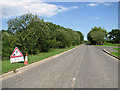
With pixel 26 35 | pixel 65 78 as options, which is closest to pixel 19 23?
pixel 26 35

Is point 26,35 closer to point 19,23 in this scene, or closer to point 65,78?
point 19,23

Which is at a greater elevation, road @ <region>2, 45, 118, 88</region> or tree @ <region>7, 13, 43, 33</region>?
tree @ <region>7, 13, 43, 33</region>

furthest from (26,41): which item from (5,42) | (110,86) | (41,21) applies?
(110,86)

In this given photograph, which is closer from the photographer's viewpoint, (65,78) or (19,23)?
(65,78)

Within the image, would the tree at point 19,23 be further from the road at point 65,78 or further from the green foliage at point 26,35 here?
the road at point 65,78

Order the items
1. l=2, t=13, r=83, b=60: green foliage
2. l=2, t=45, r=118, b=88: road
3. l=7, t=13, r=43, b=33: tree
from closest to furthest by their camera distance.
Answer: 1. l=2, t=45, r=118, b=88: road
2. l=2, t=13, r=83, b=60: green foliage
3. l=7, t=13, r=43, b=33: tree

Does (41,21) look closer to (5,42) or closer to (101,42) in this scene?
(5,42)

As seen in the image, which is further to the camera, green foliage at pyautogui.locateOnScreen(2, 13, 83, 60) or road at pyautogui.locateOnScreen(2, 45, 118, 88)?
green foliage at pyautogui.locateOnScreen(2, 13, 83, 60)

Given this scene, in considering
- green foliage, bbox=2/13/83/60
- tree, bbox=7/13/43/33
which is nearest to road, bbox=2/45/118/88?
green foliage, bbox=2/13/83/60

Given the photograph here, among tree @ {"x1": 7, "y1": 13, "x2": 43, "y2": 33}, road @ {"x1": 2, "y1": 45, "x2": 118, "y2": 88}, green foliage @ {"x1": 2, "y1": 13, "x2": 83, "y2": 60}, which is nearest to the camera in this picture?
road @ {"x1": 2, "y1": 45, "x2": 118, "y2": 88}

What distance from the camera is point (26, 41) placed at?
715 inches

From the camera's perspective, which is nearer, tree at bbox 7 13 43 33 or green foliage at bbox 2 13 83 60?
green foliage at bbox 2 13 83 60

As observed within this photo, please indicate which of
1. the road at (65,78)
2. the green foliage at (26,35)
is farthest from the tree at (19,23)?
the road at (65,78)

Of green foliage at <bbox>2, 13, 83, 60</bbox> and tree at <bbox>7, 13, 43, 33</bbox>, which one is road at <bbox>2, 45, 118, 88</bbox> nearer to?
green foliage at <bbox>2, 13, 83, 60</bbox>
